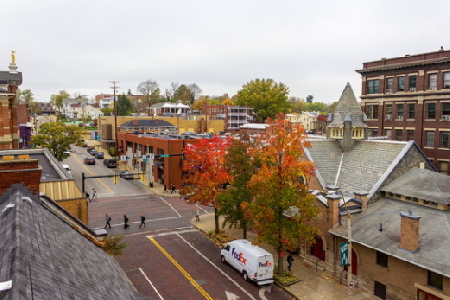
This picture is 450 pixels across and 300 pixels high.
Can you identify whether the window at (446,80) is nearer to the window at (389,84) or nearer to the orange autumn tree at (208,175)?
the window at (389,84)

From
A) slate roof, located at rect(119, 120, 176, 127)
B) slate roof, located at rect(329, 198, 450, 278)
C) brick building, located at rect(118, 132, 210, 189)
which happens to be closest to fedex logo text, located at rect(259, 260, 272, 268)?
slate roof, located at rect(329, 198, 450, 278)

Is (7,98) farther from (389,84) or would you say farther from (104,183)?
(389,84)

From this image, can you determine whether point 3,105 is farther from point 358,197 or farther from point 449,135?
point 449,135

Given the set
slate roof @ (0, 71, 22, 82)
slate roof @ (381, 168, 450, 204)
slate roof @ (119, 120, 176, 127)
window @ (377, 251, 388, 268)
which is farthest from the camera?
slate roof @ (119, 120, 176, 127)

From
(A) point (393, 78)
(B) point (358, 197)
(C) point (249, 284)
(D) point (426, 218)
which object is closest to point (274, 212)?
(C) point (249, 284)

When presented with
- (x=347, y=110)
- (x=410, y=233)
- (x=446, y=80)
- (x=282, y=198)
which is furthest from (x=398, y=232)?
(x=446, y=80)

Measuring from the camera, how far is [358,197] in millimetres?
24000

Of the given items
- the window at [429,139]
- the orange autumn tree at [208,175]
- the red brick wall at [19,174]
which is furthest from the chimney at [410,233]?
the window at [429,139]

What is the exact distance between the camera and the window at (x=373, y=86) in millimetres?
42306

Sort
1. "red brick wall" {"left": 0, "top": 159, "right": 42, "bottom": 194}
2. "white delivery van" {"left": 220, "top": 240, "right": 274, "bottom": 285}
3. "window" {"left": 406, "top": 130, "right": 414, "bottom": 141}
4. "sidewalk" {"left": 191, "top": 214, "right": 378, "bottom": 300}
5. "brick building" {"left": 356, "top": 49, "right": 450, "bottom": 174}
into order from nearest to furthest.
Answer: "red brick wall" {"left": 0, "top": 159, "right": 42, "bottom": 194}
"sidewalk" {"left": 191, "top": 214, "right": 378, "bottom": 300}
"white delivery van" {"left": 220, "top": 240, "right": 274, "bottom": 285}
"brick building" {"left": 356, "top": 49, "right": 450, "bottom": 174}
"window" {"left": 406, "top": 130, "right": 414, "bottom": 141}

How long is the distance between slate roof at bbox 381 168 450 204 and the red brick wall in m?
22.9

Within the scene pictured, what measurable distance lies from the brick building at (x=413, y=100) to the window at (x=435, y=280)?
23326 millimetres

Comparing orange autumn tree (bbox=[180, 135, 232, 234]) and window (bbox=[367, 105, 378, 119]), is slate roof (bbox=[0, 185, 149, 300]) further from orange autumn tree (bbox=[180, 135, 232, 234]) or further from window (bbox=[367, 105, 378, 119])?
window (bbox=[367, 105, 378, 119])

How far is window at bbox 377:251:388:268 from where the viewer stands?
19.7 m
